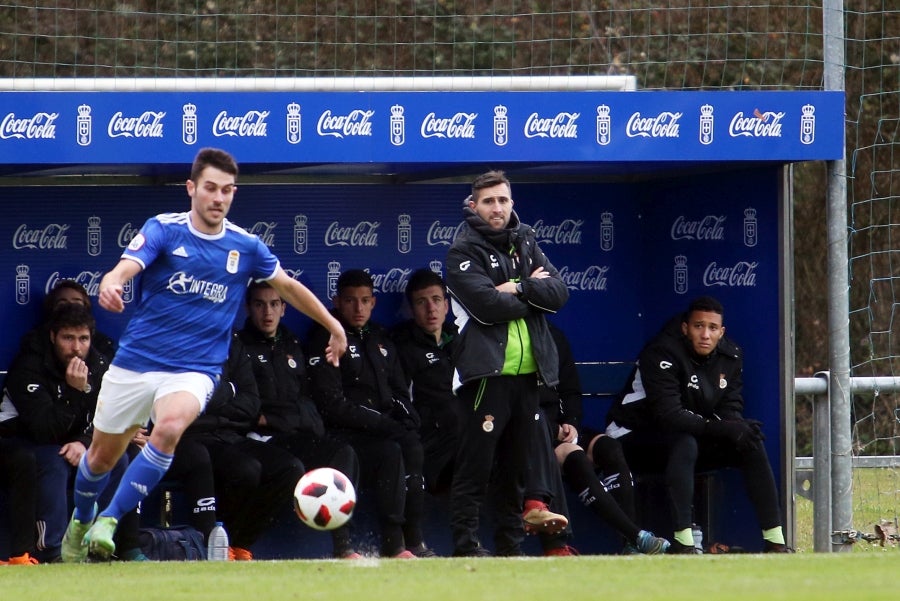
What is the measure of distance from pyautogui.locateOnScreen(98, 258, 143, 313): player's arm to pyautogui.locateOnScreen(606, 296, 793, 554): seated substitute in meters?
3.55

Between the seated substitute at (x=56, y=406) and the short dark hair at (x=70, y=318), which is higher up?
the short dark hair at (x=70, y=318)

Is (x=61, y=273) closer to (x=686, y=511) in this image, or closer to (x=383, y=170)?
(x=383, y=170)

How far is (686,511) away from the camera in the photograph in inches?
364

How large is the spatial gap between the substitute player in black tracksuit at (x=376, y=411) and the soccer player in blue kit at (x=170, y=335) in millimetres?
1823

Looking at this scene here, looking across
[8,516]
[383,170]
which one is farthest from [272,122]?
[8,516]

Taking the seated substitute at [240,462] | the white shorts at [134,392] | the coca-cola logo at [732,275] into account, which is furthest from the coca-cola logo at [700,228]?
the white shorts at [134,392]

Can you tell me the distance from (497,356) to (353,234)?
2.13m

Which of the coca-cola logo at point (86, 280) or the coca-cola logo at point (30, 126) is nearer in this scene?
the coca-cola logo at point (30, 126)


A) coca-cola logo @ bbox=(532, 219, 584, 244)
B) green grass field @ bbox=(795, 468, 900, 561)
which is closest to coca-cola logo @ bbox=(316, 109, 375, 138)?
coca-cola logo @ bbox=(532, 219, 584, 244)

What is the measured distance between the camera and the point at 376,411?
30.5 ft

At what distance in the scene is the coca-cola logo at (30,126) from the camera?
8.15 m

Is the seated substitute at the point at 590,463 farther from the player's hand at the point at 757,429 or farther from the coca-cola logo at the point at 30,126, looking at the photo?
the coca-cola logo at the point at 30,126

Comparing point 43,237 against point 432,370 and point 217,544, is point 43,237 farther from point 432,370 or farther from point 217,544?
point 432,370

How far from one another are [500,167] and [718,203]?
58.4 inches
